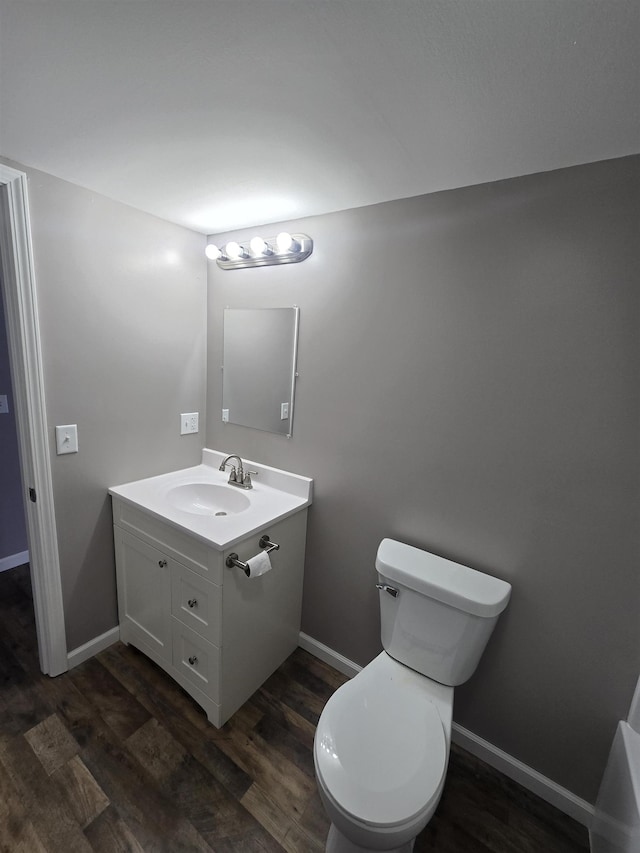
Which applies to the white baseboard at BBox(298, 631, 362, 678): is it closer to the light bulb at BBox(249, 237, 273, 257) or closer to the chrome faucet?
the chrome faucet

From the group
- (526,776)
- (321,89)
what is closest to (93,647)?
(526,776)

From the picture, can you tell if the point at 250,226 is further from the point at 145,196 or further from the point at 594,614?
the point at 594,614

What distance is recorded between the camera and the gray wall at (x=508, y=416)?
42.3 inches

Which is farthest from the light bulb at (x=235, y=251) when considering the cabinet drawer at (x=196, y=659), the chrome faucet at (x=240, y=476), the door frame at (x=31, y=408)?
the cabinet drawer at (x=196, y=659)

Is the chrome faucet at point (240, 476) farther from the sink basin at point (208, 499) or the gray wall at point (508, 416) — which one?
the gray wall at point (508, 416)

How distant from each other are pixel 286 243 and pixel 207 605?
1.54 meters

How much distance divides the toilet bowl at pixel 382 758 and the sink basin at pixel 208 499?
93cm

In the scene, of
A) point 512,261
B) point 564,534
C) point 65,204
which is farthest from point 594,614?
point 65,204

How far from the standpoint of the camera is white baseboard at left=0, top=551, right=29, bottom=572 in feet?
7.55

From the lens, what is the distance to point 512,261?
1182 mm

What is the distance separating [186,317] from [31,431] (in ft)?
2.98

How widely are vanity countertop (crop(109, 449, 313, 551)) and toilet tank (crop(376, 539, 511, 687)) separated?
52 cm

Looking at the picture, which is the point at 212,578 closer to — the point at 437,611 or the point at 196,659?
the point at 196,659

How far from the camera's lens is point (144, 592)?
64.9 inches
